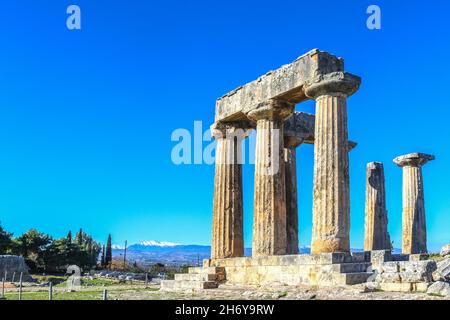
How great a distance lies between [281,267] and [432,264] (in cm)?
661

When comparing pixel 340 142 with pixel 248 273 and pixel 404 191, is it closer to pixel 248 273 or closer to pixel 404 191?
pixel 248 273

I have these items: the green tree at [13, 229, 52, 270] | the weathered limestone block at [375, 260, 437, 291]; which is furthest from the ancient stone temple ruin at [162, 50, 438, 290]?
the green tree at [13, 229, 52, 270]

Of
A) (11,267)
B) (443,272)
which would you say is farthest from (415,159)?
(11,267)

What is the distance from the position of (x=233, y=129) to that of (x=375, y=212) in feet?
37.5

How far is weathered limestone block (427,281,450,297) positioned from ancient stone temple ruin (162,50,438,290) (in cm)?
90

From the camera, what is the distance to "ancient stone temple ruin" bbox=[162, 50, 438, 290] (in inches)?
807

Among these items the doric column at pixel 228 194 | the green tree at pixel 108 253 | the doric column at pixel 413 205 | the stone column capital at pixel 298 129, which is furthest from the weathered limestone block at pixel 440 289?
the green tree at pixel 108 253

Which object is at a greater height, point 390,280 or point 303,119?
point 303,119

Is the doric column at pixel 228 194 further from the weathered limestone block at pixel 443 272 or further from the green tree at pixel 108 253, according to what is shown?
the green tree at pixel 108 253

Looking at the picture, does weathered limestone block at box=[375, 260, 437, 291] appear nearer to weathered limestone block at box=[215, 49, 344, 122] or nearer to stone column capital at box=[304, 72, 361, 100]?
stone column capital at box=[304, 72, 361, 100]
